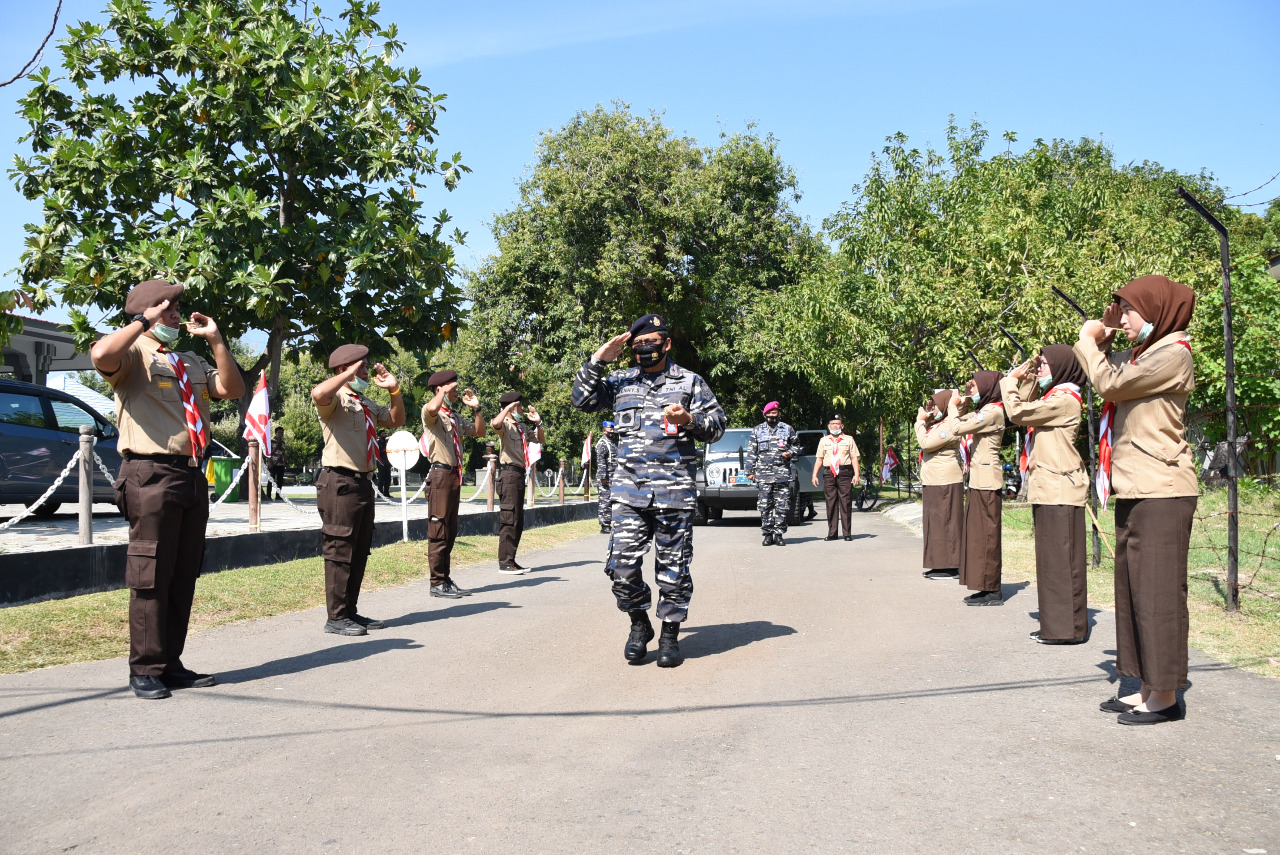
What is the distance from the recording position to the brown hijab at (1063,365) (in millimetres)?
7496

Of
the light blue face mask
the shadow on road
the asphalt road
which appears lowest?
the shadow on road

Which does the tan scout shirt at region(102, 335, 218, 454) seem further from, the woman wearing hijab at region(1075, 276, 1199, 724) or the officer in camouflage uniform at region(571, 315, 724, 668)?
the woman wearing hijab at region(1075, 276, 1199, 724)

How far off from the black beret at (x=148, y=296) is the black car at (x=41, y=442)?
8.80m

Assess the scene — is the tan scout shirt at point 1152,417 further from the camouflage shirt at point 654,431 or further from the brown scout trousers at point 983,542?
the brown scout trousers at point 983,542

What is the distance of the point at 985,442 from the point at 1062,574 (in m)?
2.98

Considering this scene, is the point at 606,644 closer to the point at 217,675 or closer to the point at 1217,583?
the point at 217,675

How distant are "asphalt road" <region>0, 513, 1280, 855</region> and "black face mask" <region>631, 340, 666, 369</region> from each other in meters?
1.99

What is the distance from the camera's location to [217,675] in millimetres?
6414

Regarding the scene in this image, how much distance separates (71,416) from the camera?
587 inches

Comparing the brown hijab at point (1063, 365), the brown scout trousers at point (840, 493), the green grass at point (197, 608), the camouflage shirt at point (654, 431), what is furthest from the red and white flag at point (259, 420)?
the brown hijab at point (1063, 365)

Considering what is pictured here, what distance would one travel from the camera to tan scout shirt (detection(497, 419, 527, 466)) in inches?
481

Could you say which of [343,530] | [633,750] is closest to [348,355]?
[343,530]

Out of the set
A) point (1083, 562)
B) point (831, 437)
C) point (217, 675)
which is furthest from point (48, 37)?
point (831, 437)

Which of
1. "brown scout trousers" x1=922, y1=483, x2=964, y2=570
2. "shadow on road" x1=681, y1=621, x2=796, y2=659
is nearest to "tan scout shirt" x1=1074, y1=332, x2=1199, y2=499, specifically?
"shadow on road" x1=681, y1=621, x2=796, y2=659
